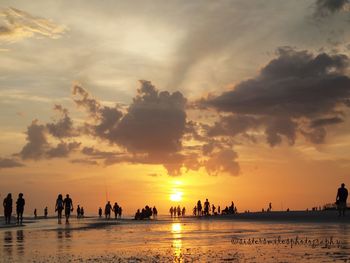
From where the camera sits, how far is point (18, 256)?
18.0m

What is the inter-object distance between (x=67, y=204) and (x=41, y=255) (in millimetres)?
39676

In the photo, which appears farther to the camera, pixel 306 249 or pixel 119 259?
pixel 306 249

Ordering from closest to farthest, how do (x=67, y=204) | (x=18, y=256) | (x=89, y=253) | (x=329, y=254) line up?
1. (x=329, y=254)
2. (x=18, y=256)
3. (x=89, y=253)
4. (x=67, y=204)

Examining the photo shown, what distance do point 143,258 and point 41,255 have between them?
3.99 meters

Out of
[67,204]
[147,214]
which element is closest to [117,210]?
[147,214]

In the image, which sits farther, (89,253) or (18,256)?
(89,253)

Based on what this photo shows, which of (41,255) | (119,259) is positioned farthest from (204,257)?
(41,255)

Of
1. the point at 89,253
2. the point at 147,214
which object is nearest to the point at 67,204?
the point at 147,214

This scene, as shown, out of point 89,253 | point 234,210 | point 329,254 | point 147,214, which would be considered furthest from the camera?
point 234,210

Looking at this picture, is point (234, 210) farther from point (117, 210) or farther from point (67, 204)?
point (67, 204)

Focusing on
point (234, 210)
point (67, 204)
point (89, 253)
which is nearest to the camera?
point (89, 253)

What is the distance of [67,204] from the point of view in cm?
5728

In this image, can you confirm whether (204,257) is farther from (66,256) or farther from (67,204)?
(67,204)

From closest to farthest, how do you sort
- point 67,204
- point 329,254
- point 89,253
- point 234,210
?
point 329,254
point 89,253
point 67,204
point 234,210
